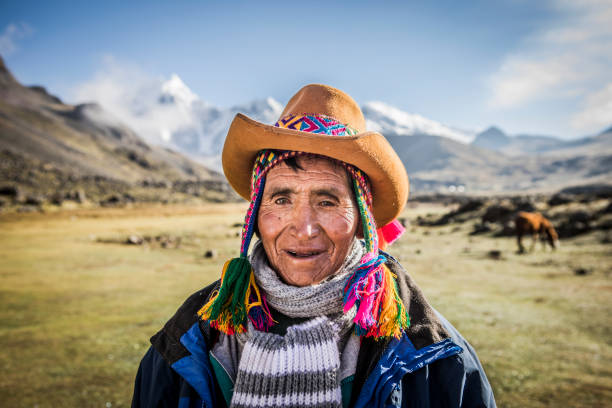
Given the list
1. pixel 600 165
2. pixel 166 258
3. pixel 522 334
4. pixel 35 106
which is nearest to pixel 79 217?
pixel 166 258

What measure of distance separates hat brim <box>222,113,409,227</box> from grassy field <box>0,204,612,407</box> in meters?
3.60

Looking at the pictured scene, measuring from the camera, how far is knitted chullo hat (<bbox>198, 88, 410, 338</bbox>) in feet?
5.82

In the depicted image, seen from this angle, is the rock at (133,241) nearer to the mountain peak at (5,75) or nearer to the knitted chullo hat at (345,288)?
the knitted chullo hat at (345,288)

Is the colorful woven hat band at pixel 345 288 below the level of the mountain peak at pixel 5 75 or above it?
below

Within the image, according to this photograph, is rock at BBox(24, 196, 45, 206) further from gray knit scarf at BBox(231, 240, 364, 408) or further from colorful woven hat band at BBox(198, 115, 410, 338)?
gray knit scarf at BBox(231, 240, 364, 408)

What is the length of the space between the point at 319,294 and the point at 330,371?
1.29 ft

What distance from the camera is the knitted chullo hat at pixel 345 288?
5.82 ft

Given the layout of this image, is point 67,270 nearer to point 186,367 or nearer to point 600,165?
point 186,367

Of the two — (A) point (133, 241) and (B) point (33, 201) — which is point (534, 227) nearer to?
(A) point (133, 241)

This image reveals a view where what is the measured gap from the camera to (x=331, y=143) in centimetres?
189

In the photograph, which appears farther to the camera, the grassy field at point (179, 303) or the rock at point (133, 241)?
the rock at point (133, 241)

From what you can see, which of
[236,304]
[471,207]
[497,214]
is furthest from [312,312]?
[471,207]

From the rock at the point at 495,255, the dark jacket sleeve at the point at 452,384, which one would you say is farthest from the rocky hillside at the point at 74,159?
the dark jacket sleeve at the point at 452,384

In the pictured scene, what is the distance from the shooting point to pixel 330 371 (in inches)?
67.4
